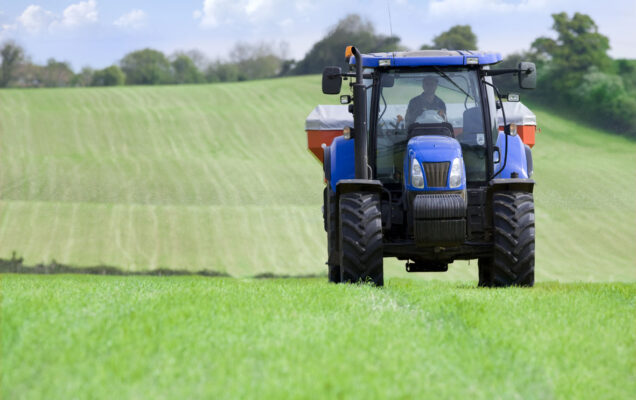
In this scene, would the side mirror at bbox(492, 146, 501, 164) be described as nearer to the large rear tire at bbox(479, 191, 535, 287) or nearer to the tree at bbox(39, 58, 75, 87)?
the large rear tire at bbox(479, 191, 535, 287)

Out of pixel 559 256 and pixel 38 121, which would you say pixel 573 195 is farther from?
pixel 38 121

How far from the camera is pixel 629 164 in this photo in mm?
46625

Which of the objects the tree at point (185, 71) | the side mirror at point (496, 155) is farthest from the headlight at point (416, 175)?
the tree at point (185, 71)

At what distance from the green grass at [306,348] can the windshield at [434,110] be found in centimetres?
332

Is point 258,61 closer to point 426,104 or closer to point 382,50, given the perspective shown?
point 382,50

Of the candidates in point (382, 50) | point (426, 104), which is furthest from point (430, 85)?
point (382, 50)

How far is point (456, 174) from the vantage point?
10.1m

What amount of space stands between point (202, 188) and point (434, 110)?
1052 inches

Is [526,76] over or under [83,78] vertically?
over

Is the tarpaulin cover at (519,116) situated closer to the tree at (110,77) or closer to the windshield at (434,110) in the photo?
the windshield at (434,110)

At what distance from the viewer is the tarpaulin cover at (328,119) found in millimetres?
14094

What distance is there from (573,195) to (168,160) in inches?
739

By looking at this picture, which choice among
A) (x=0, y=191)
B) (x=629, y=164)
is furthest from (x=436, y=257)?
(x=629, y=164)

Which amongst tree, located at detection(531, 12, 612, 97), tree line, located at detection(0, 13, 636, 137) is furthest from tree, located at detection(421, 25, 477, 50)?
tree, located at detection(531, 12, 612, 97)
